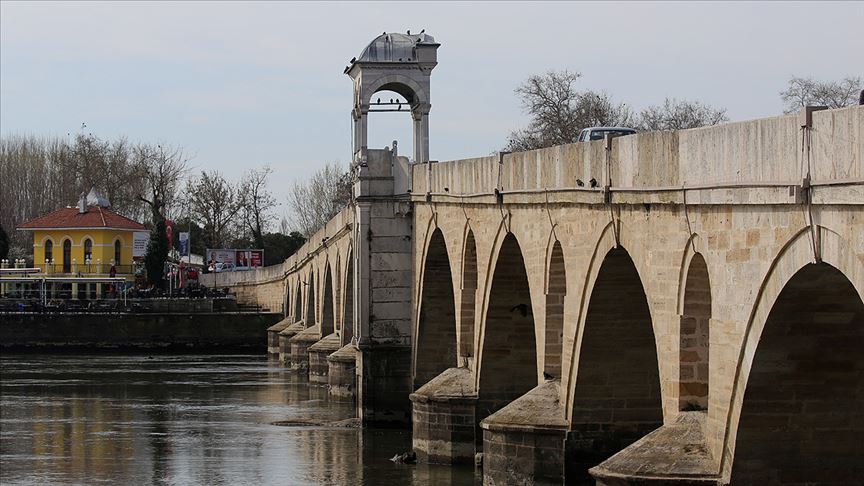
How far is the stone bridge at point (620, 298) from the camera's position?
1279 cm

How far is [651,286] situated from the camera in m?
16.1

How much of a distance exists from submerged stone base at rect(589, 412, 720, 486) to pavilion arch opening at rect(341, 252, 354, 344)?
2441 cm

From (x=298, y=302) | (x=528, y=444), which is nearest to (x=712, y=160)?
(x=528, y=444)

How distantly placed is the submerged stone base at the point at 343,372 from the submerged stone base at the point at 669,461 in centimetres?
2160

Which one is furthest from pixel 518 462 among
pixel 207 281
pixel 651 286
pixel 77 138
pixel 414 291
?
pixel 77 138

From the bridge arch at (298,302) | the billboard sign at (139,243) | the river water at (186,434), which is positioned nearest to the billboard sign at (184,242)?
the billboard sign at (139,243)

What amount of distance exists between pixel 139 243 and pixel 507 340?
5701 cm

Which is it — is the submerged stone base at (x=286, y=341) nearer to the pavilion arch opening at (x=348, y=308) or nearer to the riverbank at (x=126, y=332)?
the riverbank at (x=126, y=332)

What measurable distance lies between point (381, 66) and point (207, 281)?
53.4 m

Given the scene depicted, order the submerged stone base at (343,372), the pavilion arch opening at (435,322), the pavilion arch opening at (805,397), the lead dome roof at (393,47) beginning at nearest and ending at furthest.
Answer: the pavilion arch opening at (805,397) → the pavilion arch opening at (435,322) → the lead dome roof at (393,47) → the submerged stone base at (343,372)

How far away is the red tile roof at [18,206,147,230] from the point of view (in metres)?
76.6

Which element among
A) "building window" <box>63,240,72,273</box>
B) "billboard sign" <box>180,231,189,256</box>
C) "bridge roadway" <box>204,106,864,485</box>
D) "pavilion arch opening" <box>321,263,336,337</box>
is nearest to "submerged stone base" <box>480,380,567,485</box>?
"bridge roadway" <box>204,106,864,485</box>

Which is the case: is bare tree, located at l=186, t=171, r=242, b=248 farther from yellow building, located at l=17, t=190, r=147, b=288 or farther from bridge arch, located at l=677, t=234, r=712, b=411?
bridge arch, located at l=677, t=234, r=712, b=411

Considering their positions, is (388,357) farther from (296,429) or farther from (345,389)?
(345,389)
